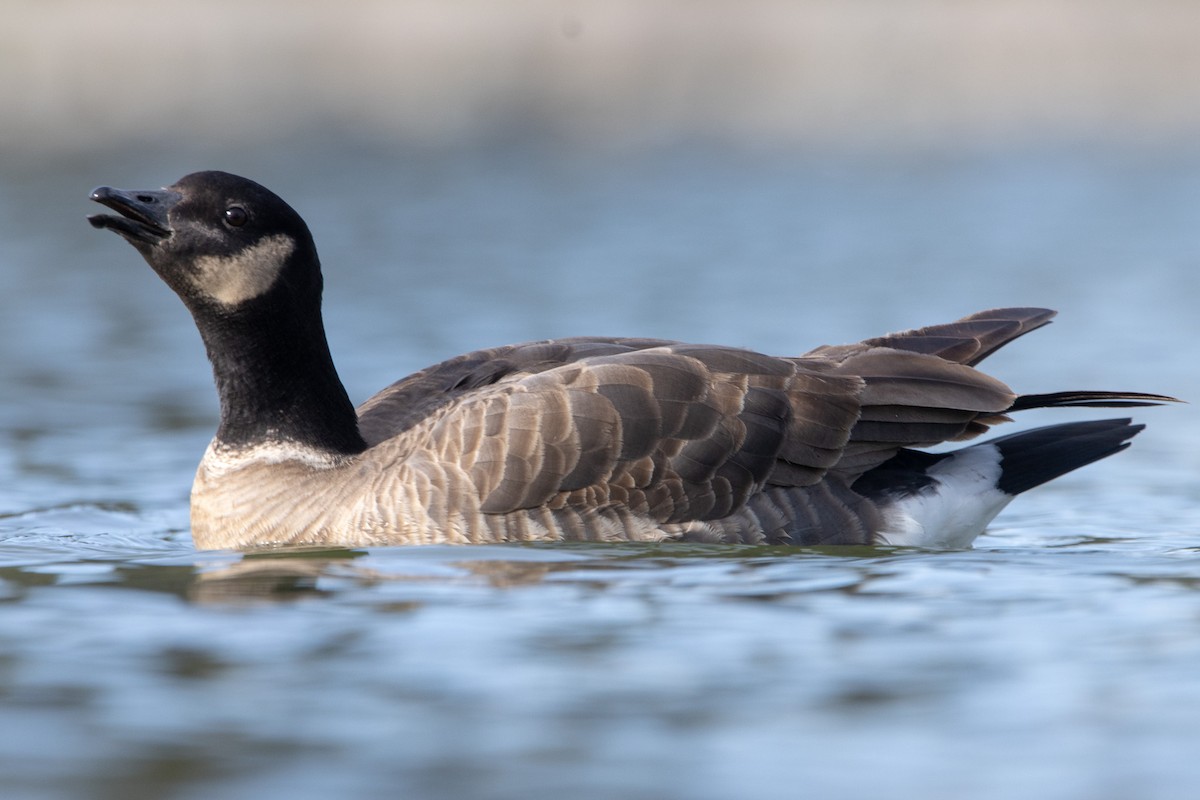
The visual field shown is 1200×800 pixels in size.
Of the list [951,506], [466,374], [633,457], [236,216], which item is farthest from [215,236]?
[951,506]

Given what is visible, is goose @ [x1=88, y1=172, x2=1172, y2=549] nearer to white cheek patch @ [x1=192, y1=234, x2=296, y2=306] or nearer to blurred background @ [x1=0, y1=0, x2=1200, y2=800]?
white cheek patch @ [x1=192, y1=234, x2=296, y2=306]

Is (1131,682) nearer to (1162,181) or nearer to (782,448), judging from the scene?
(782,448)

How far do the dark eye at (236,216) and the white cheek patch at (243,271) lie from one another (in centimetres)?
11

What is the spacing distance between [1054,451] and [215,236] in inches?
150

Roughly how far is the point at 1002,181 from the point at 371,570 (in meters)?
18.1

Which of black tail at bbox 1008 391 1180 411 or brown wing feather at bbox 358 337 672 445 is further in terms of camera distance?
brown wing feather at bbox 358 337 672 445

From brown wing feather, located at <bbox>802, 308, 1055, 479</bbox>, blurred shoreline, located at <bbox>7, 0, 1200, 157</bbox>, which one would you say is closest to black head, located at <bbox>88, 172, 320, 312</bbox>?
brown wing feather, located at <bbox>802, 308, 1055, 479</bbox>

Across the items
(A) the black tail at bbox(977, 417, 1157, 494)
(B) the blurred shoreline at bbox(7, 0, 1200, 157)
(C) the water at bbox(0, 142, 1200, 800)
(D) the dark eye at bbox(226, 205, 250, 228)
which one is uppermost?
(B) the blurred shoreline at bbox(7, 0, 1200, 157)

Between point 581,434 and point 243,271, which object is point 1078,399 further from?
point 243,271

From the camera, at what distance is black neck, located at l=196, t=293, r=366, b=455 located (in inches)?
309

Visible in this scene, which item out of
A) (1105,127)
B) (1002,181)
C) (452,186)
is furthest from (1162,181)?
(452,186)

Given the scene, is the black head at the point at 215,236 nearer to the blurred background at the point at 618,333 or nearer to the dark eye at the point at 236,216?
the dark eye at the point at 236,216

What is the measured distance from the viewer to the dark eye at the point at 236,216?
7633 mm

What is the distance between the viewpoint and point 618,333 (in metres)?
14.3
